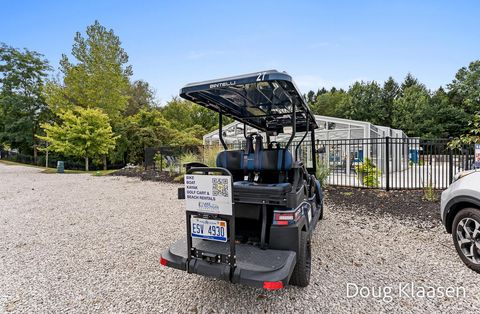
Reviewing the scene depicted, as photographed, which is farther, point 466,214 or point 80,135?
point 80,135

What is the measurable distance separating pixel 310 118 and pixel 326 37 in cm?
589

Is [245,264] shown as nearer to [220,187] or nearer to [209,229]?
[209,229]

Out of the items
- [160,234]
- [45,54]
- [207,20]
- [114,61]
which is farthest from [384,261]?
[45,54]

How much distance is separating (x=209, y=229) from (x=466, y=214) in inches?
117

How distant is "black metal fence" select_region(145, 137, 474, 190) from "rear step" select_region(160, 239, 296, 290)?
4.86ft

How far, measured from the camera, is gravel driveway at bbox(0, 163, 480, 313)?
224cm

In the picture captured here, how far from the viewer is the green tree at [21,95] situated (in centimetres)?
2597

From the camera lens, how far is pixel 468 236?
2820 mm

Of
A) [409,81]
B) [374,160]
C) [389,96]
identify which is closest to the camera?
[374,160]

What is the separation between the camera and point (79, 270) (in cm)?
294

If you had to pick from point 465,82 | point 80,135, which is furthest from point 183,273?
point 465,82

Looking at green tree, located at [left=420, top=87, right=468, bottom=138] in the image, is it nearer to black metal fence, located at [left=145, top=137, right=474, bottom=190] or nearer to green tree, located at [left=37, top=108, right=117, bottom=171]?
black metal fence, located at [left=145, top=137, right=474, bottom=190]

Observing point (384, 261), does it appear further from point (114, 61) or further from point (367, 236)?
point (114, 61)

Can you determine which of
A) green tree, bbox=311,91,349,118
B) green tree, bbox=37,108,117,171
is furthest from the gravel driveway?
green tree, bbox=311,91,349,118
